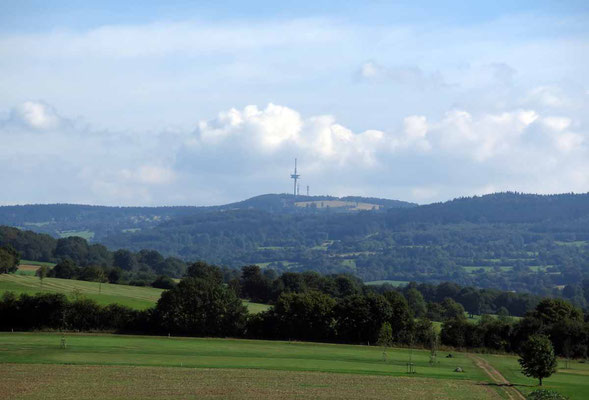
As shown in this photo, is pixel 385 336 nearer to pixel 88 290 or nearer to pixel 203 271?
pixel 88 290

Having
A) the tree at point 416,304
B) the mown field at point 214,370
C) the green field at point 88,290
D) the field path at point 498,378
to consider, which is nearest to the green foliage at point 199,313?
the mown field at point 214,370

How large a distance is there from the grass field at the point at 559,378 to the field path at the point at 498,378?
64 cm

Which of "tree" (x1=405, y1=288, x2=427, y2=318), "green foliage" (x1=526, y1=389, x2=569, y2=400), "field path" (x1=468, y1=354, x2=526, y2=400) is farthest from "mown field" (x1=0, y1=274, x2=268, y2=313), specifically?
"green foliage" (x1=526, y1=389, x2=569, y2=400)

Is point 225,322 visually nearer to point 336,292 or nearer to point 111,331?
point 111,331

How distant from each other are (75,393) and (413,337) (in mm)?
59837

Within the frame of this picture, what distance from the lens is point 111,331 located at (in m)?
106

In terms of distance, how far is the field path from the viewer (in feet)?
219

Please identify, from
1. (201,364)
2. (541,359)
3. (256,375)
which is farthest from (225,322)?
(541,359)

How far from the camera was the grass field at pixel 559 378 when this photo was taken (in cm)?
7062

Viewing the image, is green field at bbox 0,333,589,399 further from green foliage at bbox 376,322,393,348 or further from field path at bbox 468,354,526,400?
green foliage at bbox 376,322,393,348

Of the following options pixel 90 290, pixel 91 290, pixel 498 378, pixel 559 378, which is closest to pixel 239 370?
pixel 498 378

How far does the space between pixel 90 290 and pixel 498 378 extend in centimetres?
7984

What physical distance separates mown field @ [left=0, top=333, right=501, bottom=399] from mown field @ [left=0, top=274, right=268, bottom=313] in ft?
83.3

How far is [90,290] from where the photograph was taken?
5468 inches
